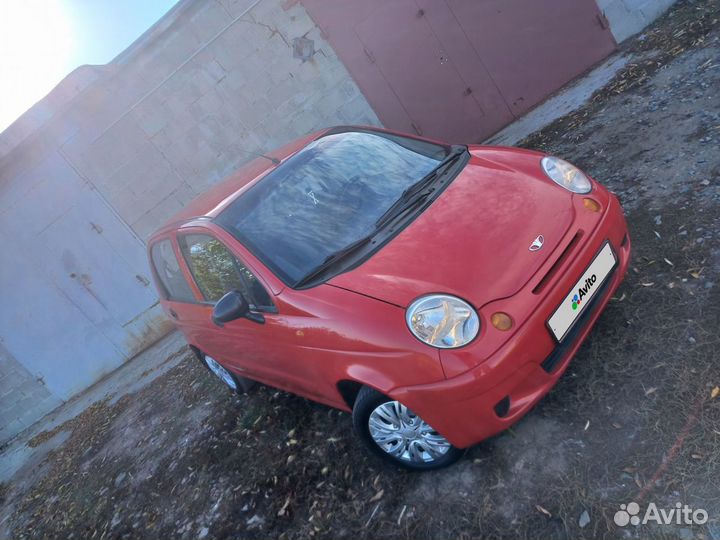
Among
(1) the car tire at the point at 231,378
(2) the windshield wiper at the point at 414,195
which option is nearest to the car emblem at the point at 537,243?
(2) the windshield wiper at the point at 414,195

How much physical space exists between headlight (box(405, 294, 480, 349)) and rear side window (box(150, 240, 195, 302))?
2170mm

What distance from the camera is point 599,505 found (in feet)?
7.68

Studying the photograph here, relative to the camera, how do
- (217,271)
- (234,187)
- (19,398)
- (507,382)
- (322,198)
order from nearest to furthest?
(507,382) → (322,198) → (217,271) → (234,187) → (19,398)

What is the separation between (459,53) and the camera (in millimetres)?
7730

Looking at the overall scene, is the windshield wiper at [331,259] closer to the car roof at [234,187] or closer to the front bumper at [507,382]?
the front bumper at [507,382]

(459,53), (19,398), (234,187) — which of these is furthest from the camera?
(19,398)

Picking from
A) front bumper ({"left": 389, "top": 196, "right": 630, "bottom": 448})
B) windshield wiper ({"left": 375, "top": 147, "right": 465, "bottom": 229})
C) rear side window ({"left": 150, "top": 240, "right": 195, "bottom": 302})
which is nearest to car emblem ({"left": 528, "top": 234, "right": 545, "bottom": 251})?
front bumper ({"left": 389, "top": 196, "right": 630, "bottom": 448})

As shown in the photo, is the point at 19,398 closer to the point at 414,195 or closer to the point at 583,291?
the point at 414,195

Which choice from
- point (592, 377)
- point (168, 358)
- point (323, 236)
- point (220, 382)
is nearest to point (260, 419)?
point (220, 382)

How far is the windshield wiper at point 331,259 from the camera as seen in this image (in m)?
2.92

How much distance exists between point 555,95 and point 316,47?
3.65 m

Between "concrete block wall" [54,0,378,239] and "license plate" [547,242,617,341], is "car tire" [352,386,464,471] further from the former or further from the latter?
"concrete block wall" [54,0,378,239]

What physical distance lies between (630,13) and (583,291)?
7028 mm

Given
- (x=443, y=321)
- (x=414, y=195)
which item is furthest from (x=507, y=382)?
(x=414, y=195)
